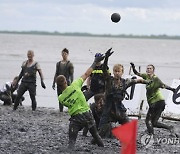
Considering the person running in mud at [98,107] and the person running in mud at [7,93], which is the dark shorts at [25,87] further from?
the person running in mud at [98,107]

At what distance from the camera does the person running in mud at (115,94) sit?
1184cm

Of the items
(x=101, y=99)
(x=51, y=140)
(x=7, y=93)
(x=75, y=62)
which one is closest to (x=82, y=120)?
(x=101, y=99)

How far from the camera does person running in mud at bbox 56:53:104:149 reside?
37.0 feet

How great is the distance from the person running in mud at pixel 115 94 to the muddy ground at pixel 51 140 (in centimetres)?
61

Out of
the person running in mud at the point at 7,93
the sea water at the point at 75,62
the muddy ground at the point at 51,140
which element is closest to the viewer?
the muddy ground at the point at 51,140

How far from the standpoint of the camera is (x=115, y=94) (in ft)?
39.1

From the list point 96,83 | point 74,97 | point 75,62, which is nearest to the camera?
point 74,97

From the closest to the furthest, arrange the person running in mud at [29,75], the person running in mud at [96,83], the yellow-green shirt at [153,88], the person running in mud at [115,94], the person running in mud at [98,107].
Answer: the person running in mud at [115,94]
the person running in mud at [98,107]
the yellow-green shirt at [153,88]
the person running in mud at [96,83]
the person running in mud at [29,75]

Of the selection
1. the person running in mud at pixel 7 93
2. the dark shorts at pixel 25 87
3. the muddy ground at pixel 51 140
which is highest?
the dark shorts at pixel 25 87

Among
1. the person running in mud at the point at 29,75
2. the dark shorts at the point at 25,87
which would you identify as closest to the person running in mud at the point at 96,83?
the person running in mud at the point at 29,75

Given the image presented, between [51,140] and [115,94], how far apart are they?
1.88 meters

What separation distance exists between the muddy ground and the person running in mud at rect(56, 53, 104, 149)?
18.6 inches

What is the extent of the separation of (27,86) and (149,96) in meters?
5.45

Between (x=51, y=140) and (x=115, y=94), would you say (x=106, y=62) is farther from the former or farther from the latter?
(x=51, y=140)
